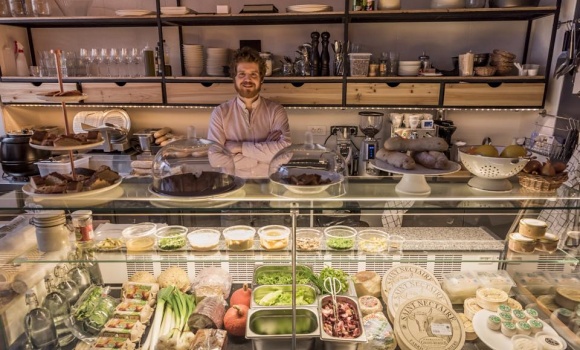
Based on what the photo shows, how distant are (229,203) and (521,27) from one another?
14.5ft

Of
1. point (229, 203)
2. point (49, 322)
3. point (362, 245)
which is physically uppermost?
point (229, 203)

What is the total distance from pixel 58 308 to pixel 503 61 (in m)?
4.41

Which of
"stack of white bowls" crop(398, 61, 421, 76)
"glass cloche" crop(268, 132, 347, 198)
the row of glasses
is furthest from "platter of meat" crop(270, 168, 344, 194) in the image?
the row of glasses

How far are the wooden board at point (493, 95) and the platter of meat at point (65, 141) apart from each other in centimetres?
363

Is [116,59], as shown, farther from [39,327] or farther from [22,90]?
[39,327]

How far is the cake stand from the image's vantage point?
69.7 inches

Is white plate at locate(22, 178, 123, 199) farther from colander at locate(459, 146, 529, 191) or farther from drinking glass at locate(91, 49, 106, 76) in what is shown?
drinking glass at locate(91, 49, 106, 76)

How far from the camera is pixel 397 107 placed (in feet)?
14.4

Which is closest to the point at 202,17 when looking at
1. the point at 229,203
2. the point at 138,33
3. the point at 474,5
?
the point at 138,33

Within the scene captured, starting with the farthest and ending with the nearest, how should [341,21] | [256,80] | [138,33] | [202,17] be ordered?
[138,33]
[341,21]
[202,17]
[256,80]

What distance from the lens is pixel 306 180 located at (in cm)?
182

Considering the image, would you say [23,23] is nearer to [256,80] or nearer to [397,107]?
[256,80]

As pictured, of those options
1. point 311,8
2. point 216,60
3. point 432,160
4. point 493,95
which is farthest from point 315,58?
point 432,160

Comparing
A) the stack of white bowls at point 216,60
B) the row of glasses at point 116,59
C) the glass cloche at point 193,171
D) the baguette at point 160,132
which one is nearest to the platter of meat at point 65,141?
the glass cloche at point 193,171
